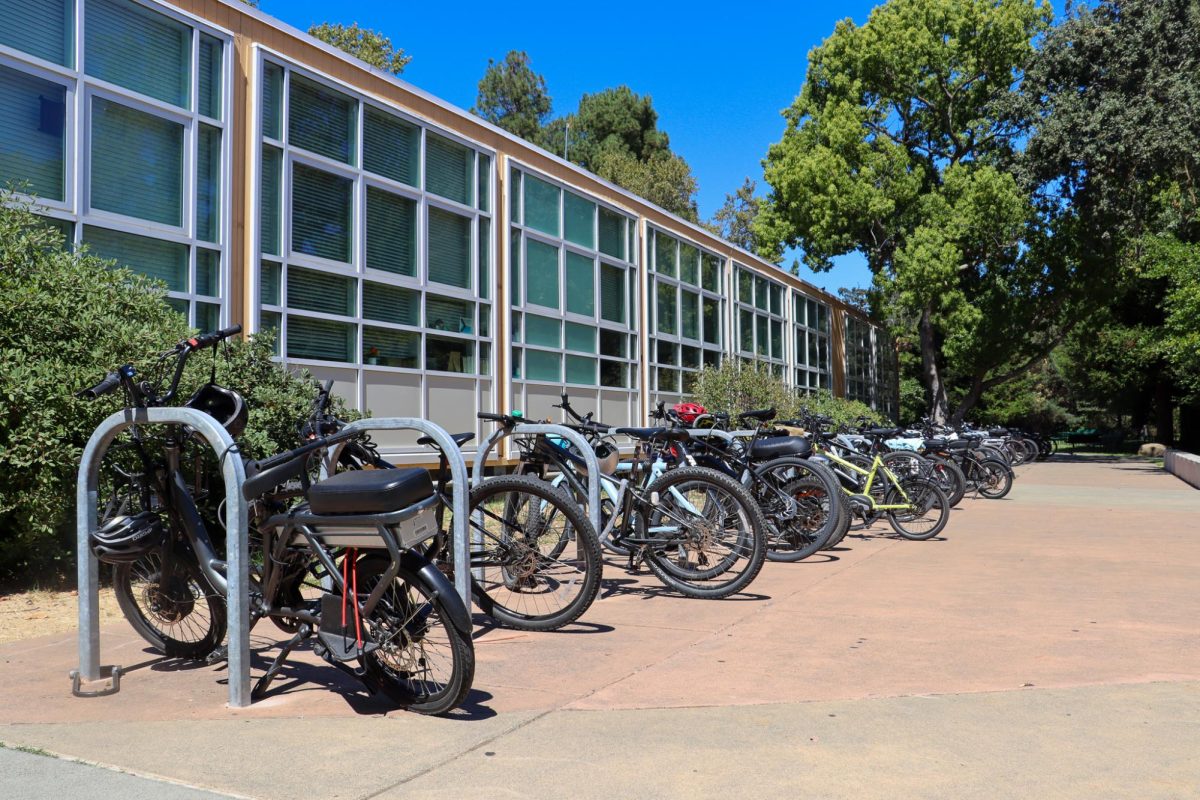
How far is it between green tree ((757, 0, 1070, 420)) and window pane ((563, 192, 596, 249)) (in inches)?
558

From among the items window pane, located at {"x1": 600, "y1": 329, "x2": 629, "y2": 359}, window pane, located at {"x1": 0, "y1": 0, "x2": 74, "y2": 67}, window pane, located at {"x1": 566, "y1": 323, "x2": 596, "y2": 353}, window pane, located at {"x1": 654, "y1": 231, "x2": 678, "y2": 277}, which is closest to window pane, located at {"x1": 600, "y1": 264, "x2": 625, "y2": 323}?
window pane, located at {"x1": 600, "y1": 329, "x2": 629, "y2": 359}

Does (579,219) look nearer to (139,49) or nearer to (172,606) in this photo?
(139,49)

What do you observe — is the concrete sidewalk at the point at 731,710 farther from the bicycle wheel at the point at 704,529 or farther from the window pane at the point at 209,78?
the window pane at the point at 209,78

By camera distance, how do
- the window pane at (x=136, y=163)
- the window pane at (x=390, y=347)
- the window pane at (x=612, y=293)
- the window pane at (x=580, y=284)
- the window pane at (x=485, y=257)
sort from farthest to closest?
the window pane at (x=612, y=293)
the window pane at (x=580, y=284)
the window pane at (x=485, y=257)
the window pane at (x=390, y=347)
the window pane at (x=136, y=163)

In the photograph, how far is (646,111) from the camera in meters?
49.4

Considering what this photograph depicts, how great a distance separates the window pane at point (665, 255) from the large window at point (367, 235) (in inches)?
234

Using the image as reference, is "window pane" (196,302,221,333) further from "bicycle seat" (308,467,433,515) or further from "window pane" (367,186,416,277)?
"bicycle seat" (308,467,433,515)

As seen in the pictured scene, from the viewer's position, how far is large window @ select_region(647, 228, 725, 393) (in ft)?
63.7

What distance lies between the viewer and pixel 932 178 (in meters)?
31.4

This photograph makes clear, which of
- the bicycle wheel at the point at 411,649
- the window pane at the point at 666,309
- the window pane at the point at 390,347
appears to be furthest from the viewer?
the window pane at the point at 666,309

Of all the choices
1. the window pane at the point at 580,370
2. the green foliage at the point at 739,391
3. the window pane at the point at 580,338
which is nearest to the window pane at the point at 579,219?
the window pane at the point at 580,338

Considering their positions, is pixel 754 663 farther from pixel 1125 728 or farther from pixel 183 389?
pixel 183 389

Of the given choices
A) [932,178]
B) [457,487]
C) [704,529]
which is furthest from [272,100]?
[932,178]

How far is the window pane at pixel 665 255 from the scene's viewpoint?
1944cm
